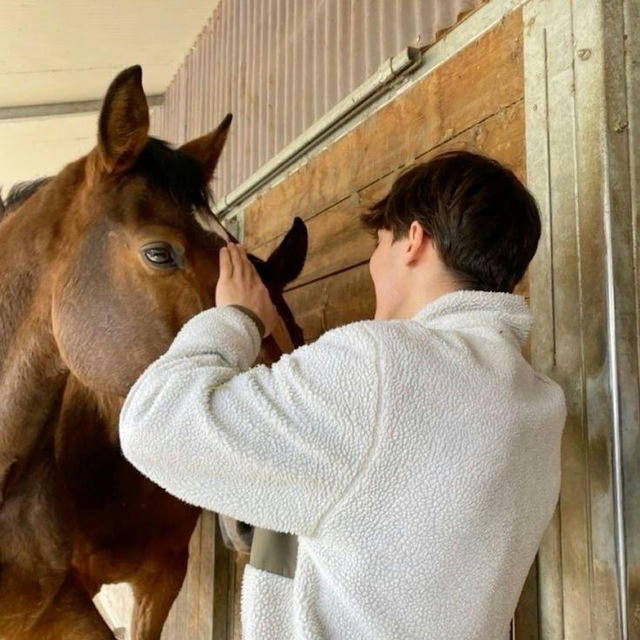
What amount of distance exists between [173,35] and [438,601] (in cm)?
355

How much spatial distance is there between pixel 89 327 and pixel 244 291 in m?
0.45

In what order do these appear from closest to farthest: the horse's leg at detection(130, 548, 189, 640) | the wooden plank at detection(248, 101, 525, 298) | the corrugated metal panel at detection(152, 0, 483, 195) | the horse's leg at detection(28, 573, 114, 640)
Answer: the wooden plank at detection(248, 101, 525, 298), the horse's leg at detection(28, 573, 114, 640), the corrugated metal panel at detection(152, 0, 483, 195), the horse's leg at detection(130, 548, 189, 640)

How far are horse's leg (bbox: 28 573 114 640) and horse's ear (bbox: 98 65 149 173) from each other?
1.01 meters

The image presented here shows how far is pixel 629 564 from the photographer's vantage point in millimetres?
1012

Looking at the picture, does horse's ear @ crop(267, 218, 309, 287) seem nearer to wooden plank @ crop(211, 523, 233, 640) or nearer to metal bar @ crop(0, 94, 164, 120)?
wooden plank @ crop(211, 523, 233, 640)

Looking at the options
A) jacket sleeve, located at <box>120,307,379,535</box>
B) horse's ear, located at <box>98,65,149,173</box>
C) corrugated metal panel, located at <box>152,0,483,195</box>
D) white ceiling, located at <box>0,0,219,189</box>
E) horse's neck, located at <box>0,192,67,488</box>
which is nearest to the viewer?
jacket sleeve, located at <box>120,307,379,535</box>

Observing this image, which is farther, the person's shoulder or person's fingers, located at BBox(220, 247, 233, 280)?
person's fingers, located at BBox(220, 247, 233, 280)

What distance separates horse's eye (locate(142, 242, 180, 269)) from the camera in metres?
1.25

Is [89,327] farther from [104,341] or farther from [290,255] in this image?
[290,255]

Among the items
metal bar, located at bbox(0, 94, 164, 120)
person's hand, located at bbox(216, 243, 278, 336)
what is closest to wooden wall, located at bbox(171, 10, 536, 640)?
person's hand, located at bbox(216, 243, 278, 336)

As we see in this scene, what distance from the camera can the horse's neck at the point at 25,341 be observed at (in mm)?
1445

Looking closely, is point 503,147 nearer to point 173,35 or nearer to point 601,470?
point 601,470

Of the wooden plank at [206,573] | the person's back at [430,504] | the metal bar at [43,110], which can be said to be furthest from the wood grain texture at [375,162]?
the metal bar at [43,110]

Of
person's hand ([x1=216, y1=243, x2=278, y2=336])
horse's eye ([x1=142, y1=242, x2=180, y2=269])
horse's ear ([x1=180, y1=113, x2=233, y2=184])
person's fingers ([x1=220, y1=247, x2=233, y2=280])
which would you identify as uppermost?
horse's ear ([x1=180, y1=113, x2=233, y2=184])
